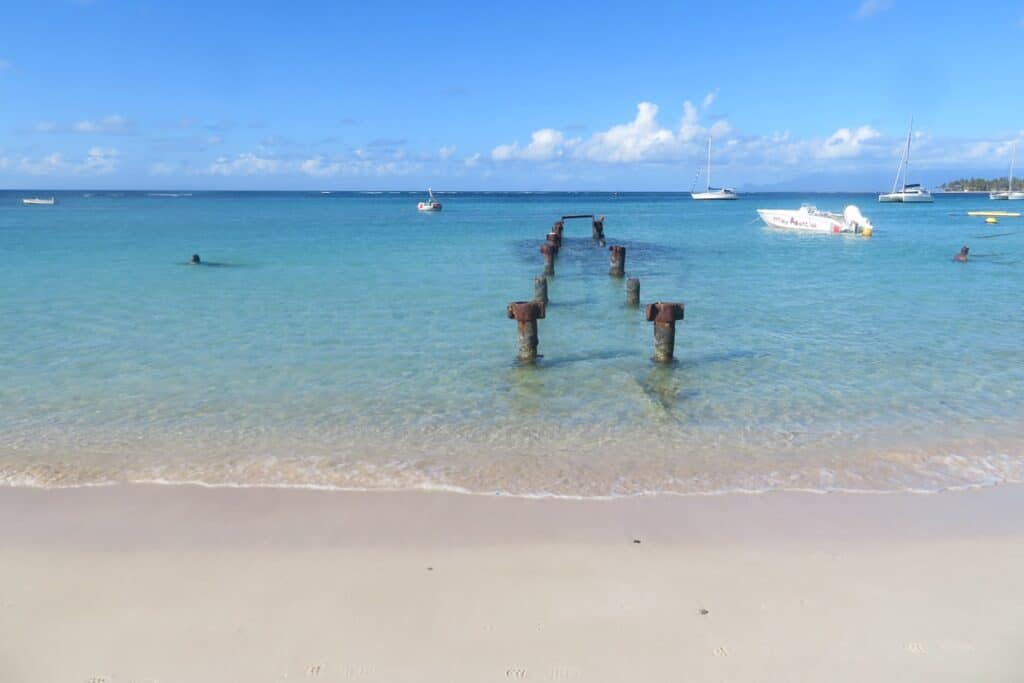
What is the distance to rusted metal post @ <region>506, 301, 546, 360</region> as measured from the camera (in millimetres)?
12266

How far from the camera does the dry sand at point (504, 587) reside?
4.49 metres

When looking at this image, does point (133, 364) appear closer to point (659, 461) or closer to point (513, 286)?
point (659, 461)

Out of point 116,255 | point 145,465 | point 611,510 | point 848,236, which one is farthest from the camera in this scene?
point 848,236

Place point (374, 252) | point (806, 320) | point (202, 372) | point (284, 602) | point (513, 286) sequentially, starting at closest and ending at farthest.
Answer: point (284, 602)
point (202, 372)
point (806, 320)
point (513, 286)
point (374, 252)

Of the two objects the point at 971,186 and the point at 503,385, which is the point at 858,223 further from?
the point at 971,186

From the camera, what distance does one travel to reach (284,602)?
5.13 meters

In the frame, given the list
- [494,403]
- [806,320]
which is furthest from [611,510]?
[806,320]

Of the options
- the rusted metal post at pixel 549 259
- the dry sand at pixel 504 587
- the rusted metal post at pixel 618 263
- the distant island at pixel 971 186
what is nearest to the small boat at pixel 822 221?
the rusted metal post at pixel 618 263

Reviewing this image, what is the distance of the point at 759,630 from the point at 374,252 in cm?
3270

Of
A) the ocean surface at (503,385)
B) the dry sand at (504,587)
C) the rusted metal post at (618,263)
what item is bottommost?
the ocean surface at (503,385)

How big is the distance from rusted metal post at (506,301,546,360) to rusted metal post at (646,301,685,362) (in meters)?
2.01

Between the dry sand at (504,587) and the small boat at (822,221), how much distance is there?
133 feet

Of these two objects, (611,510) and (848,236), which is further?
(848,236)

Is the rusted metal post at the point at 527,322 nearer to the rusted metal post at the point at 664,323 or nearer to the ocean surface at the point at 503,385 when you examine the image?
the ocean surface at the point at 503,385
